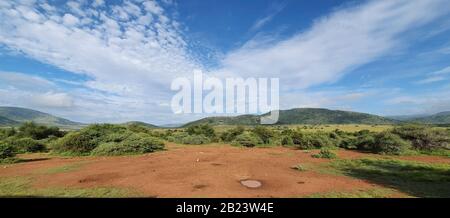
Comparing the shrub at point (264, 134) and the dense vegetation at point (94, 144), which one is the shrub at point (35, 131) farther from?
the shrub at point (264, 134)

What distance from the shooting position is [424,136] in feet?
60.6

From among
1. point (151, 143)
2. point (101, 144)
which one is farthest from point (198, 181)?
point (101, 144)

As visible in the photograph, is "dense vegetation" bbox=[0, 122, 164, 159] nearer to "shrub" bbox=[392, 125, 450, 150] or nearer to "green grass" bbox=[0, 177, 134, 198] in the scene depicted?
"green grass" bbox=[0, 177, 134, 198]

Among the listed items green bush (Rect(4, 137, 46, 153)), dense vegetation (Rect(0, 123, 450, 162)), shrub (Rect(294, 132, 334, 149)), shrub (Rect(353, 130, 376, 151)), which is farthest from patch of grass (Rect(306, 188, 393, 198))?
green bush (Rect(4, 137, 46, 153))

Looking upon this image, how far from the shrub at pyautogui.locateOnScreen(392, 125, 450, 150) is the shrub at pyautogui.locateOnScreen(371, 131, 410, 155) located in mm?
1630

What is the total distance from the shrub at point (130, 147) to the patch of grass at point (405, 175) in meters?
14.1

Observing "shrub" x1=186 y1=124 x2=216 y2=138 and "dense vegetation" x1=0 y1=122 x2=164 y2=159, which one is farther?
"shrub" x1=186 y1=124 x2=216 y2=138

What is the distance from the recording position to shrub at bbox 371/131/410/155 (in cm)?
1752

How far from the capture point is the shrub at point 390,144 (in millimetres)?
17516

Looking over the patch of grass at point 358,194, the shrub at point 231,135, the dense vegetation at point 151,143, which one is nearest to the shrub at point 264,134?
the shrub at point 231,135

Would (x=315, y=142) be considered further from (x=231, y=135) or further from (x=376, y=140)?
(x=231, y=135)
